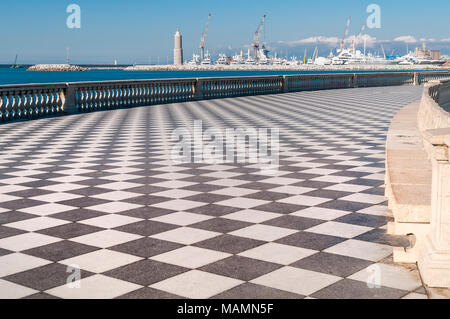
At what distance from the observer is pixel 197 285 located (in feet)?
16.4

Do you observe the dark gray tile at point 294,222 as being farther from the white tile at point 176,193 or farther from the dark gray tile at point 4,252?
the dark gray tile at point 4,252

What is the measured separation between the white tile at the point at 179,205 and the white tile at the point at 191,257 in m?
1.73

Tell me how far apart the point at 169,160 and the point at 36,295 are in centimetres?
692

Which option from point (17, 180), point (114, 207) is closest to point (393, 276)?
point (114, 207)

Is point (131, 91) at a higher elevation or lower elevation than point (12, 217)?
higher

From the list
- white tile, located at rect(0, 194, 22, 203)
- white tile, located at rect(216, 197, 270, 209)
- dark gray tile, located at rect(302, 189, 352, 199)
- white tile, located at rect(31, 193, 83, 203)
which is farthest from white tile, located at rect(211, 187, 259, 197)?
white tile, located at rect(0, 194, 22, 203)

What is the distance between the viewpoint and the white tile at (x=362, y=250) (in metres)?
5.73

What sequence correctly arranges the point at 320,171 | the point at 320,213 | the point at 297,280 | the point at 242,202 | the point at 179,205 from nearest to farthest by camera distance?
the point at 297,280, the point at 320,213, the point at 179,205, the point at 242,202, the point at 320,171

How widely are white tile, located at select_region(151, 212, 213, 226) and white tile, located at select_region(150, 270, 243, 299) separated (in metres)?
1.72

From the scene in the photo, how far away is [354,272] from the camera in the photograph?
17.3ft

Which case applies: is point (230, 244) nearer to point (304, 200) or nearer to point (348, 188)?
point (304, 200)

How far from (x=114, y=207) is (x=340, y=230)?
9.65 ft
